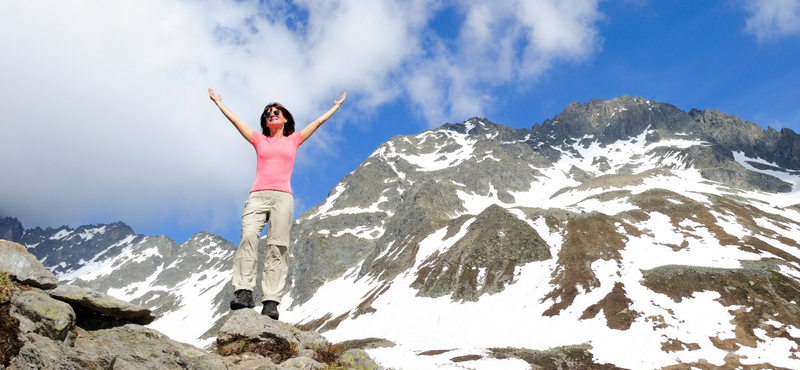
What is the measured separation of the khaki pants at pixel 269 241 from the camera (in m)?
8.09

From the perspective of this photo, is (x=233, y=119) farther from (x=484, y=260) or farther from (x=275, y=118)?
(x=484, y=260)

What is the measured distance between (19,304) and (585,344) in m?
52.8

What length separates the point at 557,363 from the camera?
44.7 m

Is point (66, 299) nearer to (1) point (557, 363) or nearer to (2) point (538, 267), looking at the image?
(1) point (557, 363)

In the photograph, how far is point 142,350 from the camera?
7.66 m

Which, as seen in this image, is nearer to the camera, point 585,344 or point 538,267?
point 585,344

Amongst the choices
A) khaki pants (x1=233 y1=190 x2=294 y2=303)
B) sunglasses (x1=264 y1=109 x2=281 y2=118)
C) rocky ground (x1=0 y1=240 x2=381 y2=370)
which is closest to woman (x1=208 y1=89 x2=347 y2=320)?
khaki pants (x1=233 y1=190 x2=294 y2=303)

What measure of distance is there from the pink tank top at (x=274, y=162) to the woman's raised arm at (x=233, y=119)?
142 millimetres

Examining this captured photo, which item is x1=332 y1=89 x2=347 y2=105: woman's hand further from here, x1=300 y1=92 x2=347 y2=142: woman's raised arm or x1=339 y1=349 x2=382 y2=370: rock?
x1=339 y1=349 x2=382 y2=370: rock

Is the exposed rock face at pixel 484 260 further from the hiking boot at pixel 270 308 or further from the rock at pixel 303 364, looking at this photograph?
the rock at pixel 303 364

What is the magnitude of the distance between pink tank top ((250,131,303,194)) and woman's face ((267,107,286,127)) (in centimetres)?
38

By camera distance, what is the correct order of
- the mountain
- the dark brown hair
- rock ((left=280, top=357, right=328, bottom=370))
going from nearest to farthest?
rock ((left=280, top=357, right=328, bottom=370)) → the dark brown hair → the mountain

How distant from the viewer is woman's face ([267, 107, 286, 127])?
358 inches

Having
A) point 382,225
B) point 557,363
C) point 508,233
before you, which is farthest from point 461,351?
point 382,225
